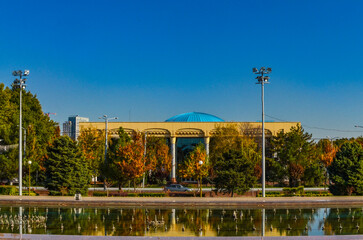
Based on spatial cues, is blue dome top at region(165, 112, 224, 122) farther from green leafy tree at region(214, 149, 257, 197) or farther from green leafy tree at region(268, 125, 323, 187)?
green leafy tree at region(214, 149, 257, 197)

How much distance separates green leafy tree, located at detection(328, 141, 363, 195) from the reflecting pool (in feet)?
22.7

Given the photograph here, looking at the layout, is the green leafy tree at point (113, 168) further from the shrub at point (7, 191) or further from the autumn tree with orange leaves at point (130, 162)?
the shrub at point (7, 191)

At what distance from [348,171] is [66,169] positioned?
2346cm

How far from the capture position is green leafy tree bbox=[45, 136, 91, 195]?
3816 cm

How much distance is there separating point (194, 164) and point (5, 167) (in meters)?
19.2

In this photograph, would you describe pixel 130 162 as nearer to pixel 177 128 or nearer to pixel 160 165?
pixel 160 165

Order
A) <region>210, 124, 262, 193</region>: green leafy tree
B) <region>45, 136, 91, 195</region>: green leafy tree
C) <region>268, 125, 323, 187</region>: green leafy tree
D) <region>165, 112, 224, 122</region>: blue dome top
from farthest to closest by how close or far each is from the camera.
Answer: <region>165, 112, 224, 122</region>: blue dome top
<region>210, 124, 262, 193</region>: green leafy tree
<region>268, 125, 323, 187</region>: green leafy tree
<region>45, 136, 91, 195</region>: green leafy tree

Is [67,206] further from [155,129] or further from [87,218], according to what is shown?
[155,129]

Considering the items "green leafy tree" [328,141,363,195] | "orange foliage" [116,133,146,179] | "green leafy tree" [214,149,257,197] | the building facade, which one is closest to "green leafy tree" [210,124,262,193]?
the building facade

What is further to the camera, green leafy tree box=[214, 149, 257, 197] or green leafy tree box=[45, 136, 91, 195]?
green leafy tree box=[45, 136, 91, 195]

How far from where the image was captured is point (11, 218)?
2550 centimetres

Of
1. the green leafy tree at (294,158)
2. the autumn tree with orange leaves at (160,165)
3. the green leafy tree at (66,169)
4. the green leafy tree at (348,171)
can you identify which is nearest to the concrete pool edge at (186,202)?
the green leafy tree at (348,171)

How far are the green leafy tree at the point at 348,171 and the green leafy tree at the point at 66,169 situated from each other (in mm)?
21189

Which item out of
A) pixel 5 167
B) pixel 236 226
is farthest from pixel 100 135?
pixel 236 226
